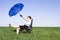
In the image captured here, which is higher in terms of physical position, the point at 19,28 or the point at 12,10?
the point at 12,10

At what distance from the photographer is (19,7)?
703 inches

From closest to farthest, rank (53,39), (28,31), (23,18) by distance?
(53,39) < (23,18) < (28,31)

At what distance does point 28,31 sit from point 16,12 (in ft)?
8.33

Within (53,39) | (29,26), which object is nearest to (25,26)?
(29,26)

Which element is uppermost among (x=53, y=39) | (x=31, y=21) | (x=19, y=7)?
(x=19, y=7)

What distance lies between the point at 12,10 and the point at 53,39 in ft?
19.0

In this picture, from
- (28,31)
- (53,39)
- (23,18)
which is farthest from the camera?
(28,31)

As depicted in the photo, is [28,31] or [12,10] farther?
[28,31]

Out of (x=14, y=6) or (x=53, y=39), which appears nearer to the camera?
(x=53, y=39)

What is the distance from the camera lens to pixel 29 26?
58.4ft

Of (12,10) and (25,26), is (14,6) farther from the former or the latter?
(25,26)

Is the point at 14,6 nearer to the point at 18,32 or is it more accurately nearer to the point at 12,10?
the point at 12,10

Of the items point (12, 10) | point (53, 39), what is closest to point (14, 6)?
point (12, 10)

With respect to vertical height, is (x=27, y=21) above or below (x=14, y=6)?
below
